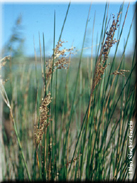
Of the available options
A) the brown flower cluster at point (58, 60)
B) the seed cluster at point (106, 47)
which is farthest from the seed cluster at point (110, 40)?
the brown flower cluster at point (58, 60)

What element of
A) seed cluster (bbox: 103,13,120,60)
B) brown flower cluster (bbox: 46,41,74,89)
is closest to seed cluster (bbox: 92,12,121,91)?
seed cluster (bbox: 103,13,120,60)

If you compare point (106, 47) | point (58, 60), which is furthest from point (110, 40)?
point (58, 60)

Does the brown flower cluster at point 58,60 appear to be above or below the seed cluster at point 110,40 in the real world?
below

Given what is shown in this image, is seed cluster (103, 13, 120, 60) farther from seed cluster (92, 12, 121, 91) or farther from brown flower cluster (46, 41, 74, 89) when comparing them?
brown flower cluster (46, 41, 74, 89)

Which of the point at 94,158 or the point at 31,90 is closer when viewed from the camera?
the point at 94,158

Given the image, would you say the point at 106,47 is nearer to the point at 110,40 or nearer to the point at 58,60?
the point at 110,40

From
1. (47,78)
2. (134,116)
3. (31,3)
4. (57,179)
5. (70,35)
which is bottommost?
(57,179)

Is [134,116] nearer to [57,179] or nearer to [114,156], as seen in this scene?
[114,156]

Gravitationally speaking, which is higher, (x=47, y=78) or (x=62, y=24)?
(x=62, y=24)

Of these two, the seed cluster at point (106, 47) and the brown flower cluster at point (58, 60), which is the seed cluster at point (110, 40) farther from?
the brown flower cluster at point (58, 60)

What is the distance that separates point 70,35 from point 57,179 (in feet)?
1.73

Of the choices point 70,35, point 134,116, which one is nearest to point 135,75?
point 134,116

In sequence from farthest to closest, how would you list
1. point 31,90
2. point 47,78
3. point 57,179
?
point 31,90 → point 57,179 → point 47,78

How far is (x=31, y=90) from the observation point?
1121 mm
